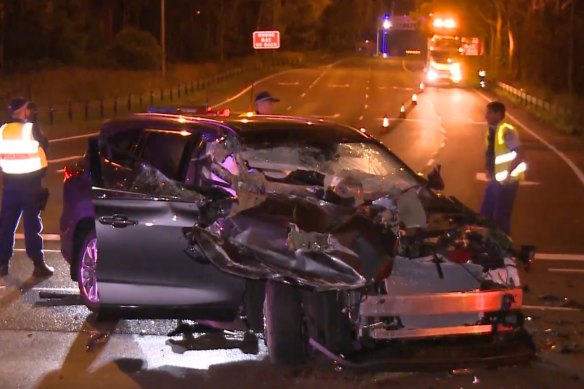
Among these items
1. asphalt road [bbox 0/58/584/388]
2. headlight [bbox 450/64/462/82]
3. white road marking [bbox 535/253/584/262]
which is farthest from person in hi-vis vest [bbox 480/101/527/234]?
headlight [bbox 450/64/462/82]

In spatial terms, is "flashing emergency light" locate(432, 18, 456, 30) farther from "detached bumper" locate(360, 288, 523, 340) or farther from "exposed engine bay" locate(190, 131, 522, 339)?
"detached bumper" locate(360, 288, 523, 340)

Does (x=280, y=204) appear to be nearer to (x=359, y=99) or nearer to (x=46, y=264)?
(x=46, y=264)

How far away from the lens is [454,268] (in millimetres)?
6676

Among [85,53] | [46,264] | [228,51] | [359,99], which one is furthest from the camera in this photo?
[228,51]

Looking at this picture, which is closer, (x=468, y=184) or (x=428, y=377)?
(x=428, y=377)

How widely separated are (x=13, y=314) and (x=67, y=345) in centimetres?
109

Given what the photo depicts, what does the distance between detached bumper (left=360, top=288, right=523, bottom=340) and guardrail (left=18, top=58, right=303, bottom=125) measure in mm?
19349

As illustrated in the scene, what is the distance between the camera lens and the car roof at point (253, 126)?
24.7 feet

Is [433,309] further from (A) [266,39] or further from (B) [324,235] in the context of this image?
(A) [266,39]

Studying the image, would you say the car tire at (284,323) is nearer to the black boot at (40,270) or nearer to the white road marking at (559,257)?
the black boot at (40,270)

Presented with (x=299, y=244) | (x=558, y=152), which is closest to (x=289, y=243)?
(x=299, y=244)

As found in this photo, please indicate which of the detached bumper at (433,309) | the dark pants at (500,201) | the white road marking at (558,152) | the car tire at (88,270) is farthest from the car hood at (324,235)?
the white road marking at (558,152)

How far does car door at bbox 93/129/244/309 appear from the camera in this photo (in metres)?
6.91

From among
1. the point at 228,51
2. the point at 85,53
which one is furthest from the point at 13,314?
the point at 228,51
